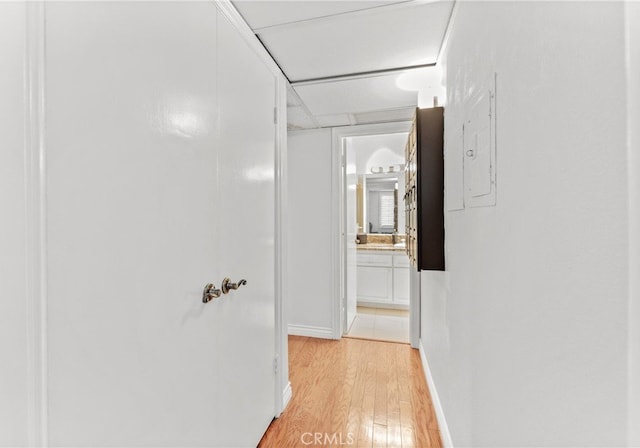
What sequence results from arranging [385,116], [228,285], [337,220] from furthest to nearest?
[337,220], [385,116], [228,285]

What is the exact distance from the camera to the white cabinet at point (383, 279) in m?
4.08

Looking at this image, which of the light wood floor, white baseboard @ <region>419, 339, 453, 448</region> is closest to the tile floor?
the light wood floor

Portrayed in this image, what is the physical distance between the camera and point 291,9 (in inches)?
53.6

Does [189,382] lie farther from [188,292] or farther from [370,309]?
[370,309]

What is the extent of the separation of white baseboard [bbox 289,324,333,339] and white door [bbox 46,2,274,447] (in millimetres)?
1660

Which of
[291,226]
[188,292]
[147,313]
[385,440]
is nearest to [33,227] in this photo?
[147,313]

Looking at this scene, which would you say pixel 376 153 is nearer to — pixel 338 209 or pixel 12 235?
pixel 338 209

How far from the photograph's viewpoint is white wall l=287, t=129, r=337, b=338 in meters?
3.10

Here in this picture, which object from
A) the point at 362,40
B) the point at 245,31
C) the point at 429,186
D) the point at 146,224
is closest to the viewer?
the point at 146,224

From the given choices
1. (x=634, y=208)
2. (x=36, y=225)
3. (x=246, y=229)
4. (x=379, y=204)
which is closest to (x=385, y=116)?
(x=246, y=229)

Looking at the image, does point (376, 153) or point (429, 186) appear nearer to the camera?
point (429, 186)

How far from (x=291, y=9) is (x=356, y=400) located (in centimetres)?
232

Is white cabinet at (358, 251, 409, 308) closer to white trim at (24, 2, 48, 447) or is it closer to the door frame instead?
the door frame

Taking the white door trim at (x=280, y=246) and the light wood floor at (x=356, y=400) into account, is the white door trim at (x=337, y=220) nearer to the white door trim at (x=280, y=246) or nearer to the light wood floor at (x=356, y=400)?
the light wood floor at (x=356, y=400)
